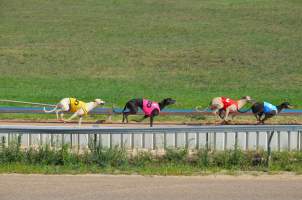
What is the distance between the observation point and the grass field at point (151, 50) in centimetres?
2536

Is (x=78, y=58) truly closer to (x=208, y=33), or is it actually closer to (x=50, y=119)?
(x=208, y=33)

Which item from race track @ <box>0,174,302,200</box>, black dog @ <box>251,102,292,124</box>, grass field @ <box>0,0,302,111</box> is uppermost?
grass field @ <box>0,0,302,111</box>

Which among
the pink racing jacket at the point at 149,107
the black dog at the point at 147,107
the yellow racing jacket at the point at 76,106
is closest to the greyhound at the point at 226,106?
the black dog at the point at 147,107

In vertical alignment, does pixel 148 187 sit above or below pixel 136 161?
below

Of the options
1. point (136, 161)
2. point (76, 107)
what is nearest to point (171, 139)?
point (136, 161)

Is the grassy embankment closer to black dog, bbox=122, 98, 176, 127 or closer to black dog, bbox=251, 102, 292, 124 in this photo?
black dog, bbox=122, 98, 176, 127

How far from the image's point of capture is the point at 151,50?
33.0 metres

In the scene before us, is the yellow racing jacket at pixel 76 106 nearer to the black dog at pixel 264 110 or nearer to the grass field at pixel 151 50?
the black dog at pixel 264 110

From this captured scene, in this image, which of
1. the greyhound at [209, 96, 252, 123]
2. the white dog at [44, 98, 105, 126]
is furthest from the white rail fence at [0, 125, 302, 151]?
the greyhound at [209, 96, 252, 123]

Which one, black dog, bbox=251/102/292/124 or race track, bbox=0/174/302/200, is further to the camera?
black dog, bbox=251/102/292/124

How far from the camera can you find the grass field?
25359mm

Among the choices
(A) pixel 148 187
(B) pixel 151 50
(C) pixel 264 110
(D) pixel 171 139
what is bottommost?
(A) pixel 148 187

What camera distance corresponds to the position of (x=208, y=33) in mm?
36531

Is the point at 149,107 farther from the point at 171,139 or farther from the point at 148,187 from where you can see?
the point at 148,187
